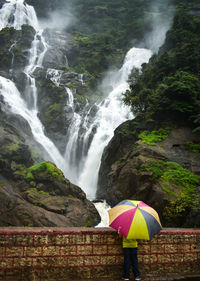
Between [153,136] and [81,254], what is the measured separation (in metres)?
10.9

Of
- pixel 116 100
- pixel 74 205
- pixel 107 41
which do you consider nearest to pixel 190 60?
pixel 116 100

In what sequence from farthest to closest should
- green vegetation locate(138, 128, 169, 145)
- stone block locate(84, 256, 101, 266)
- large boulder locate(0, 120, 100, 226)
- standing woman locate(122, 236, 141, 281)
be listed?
1. green vegetation locate(138, 128, 169, 145)
2. large boulder locate(0, 120, 100, 226)
3. stone block locate(84, 256, 101, 266)
4. standing woman locate(122, 236, 141, 281)

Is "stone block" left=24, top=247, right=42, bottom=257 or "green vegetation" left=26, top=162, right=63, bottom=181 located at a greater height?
"green vegetation" left=26, top=162, right=63, bottom=181

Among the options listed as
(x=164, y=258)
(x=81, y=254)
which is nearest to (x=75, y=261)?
(x=81, y=254)

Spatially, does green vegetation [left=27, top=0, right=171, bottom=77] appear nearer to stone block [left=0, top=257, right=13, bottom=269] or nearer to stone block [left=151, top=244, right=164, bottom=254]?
stone block [left=151, top=244, right=164, bottom=254]

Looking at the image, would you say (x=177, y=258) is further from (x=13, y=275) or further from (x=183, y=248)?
(x=13, y=275)

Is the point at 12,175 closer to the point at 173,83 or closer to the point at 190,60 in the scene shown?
the point at 173,83

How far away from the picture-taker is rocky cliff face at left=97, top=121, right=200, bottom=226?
10.0 meters

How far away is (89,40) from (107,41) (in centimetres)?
389

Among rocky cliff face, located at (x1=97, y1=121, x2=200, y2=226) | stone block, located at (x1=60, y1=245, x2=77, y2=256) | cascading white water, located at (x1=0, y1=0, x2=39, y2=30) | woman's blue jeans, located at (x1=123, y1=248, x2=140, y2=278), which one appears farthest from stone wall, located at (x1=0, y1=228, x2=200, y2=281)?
cascading white water, located at (x1=0, y1=0, x2=39, y2=30)

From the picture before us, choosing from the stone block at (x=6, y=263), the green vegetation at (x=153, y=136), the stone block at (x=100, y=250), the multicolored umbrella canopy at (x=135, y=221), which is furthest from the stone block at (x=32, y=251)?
the green vegetation at (x=153, y=136)

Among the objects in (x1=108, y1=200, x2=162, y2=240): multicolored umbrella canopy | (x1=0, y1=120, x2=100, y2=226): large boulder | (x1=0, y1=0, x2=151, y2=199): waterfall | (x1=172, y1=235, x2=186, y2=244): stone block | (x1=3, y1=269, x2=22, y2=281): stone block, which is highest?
(x1=0, y1=0, x2=151, y2=199): waterfall

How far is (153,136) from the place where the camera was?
14461mm

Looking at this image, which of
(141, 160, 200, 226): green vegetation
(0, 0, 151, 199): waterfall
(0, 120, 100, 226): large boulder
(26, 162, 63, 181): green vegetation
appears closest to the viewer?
(141, 160, 200, 226): green vegetation
